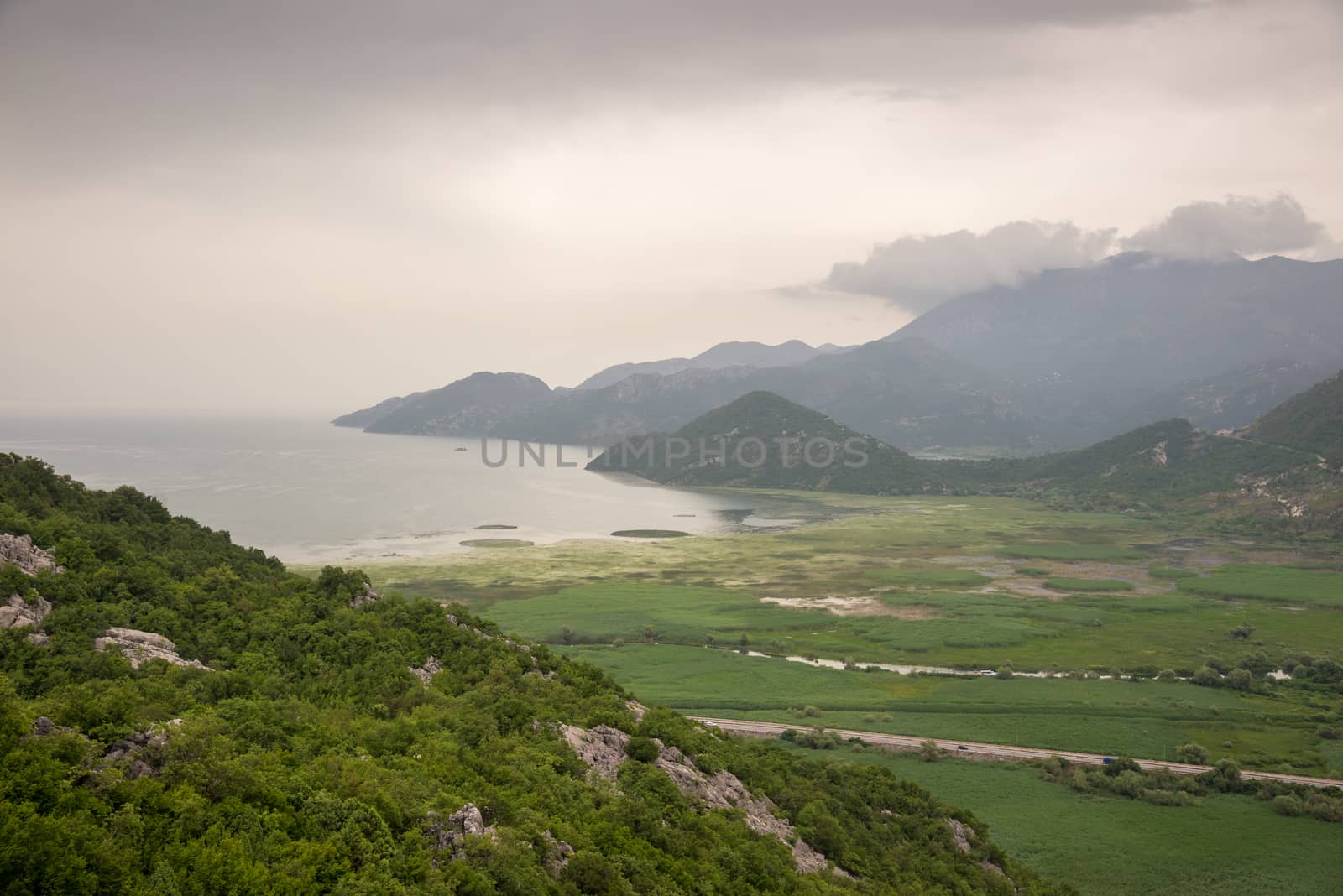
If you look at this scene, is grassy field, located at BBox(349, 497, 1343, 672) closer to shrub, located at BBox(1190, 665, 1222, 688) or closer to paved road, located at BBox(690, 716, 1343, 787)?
shrub, located at BBox(1190, 665, 1222, 688)

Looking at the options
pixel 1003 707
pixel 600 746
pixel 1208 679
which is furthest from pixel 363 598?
pixel 1208 679

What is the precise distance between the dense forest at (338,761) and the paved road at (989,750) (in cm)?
2046

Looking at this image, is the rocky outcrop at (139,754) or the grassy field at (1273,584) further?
the grassy field at (1273,584)

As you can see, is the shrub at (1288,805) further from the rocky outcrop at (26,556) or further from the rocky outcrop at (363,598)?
the rocky outcrop at (26,556)

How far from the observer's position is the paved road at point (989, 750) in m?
57.4

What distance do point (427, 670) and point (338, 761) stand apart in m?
13.3

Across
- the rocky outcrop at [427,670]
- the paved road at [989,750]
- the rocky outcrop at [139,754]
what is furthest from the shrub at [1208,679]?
the rocky outcrop at [139,754]

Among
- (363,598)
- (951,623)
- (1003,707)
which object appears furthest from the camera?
(951,623)

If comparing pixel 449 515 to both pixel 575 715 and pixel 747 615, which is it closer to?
pixel 747 615

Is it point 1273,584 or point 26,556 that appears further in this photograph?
point 1273,584

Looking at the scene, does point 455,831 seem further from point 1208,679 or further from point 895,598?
point 895,598

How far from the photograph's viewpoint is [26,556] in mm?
29156

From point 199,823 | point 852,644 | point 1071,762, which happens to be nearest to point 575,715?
point 199,823

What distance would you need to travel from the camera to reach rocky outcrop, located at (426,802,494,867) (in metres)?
19.6
